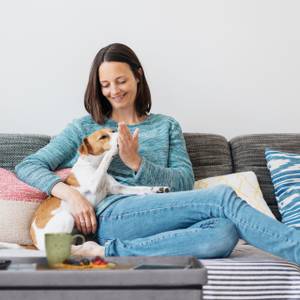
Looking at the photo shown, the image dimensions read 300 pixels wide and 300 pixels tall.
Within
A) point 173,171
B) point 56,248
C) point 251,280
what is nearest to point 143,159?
point 173,171

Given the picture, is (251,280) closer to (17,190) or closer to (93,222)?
(93,222)

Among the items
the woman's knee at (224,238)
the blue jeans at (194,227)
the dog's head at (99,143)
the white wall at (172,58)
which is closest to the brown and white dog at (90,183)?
the dog's head at (99,143)

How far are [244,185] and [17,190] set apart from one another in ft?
3.13

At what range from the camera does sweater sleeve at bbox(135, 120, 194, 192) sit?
7.33ft

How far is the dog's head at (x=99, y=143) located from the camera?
7.34 ft

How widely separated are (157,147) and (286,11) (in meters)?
1.12

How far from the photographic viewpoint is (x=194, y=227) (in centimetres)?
193

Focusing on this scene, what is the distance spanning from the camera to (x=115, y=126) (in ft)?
8.00

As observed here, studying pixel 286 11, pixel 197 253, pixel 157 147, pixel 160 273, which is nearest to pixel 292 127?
pixel 286 11

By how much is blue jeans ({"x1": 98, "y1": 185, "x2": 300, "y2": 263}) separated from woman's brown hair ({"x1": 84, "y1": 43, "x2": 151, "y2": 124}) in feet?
1.75

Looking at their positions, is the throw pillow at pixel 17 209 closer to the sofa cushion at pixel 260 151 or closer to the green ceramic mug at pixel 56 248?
the green ceramic mug at pixel 56 248

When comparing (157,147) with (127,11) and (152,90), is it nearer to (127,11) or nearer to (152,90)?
(152,90)

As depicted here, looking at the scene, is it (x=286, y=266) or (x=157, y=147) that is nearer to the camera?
(x=286, y=266)

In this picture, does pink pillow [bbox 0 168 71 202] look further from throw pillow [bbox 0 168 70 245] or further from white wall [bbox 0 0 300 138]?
white wall [bbox 0 0 300 138]
